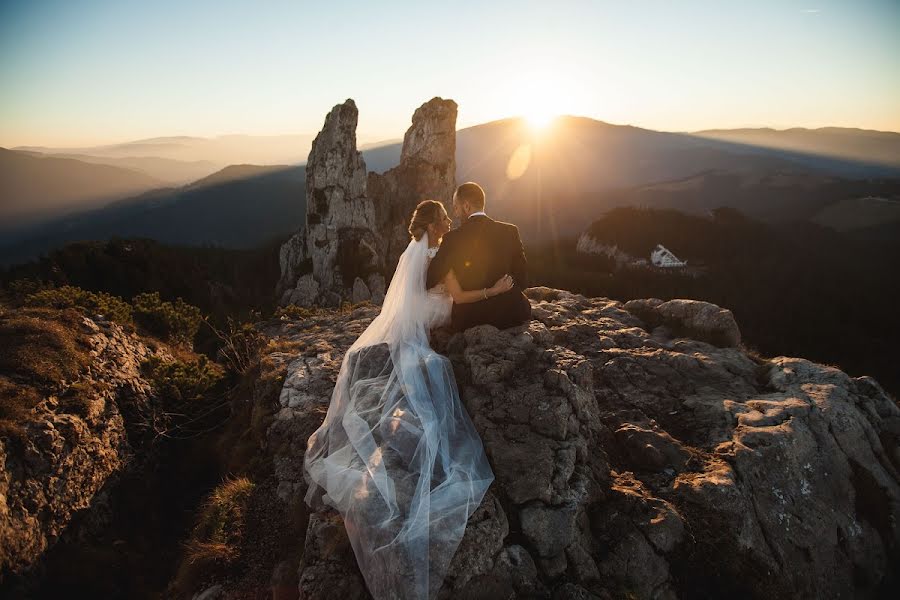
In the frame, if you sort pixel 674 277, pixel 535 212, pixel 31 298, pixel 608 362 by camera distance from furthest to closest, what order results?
pixel 535 212 < pixel 674 277 < pixel 31 298 < pixel 608 362

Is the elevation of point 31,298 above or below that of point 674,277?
above

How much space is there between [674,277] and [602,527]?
183 feet

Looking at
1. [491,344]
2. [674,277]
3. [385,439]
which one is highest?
[491,344]

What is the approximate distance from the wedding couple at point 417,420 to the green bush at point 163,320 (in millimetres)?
6588

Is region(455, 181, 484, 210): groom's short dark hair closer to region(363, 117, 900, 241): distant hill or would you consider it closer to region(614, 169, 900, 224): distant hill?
region(363, 117, 900, 241): distant hill

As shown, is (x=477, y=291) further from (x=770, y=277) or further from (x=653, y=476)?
(x=770, y=277)

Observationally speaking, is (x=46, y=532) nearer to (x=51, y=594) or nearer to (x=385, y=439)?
(x=51, y=594)

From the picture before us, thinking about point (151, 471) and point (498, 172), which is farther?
point (498, 172)

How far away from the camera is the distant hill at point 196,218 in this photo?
154 m

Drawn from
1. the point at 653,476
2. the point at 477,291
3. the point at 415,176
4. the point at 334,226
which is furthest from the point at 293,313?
the point at 415,176

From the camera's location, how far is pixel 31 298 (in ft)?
26.5

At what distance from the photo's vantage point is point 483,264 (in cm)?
593

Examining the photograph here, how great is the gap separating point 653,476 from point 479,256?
11.8ft

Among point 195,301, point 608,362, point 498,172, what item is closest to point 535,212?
point 498,172
